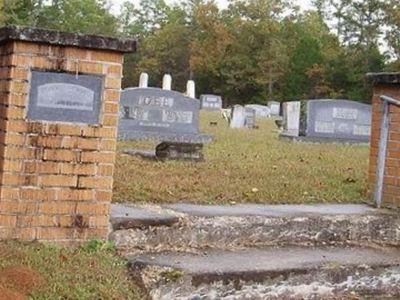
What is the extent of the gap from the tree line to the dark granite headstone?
105ft

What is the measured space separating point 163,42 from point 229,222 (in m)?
66.2

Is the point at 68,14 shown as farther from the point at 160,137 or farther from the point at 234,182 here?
the point at 234,182

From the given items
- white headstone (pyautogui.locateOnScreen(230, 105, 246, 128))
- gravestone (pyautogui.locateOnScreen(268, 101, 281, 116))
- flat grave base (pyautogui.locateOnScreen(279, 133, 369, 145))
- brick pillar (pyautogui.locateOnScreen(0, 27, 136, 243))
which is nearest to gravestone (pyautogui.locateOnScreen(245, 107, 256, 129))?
white headstone (pyautogui.locateOnScreen(230, 105, 246, 128))

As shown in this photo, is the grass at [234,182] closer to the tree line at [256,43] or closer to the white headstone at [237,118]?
the white headstone at [237,118]

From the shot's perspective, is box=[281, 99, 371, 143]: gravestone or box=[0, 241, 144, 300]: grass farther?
box=[281, 99, 371, 143]: gravestone

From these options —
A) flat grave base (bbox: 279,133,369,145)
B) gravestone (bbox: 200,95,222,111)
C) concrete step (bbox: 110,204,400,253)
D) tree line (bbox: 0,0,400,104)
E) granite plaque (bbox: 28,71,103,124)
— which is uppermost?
tree line (bbox: 0,0,400,104)

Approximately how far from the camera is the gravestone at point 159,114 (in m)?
15.6

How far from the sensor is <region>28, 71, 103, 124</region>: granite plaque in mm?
4160

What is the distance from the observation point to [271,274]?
13.8ft

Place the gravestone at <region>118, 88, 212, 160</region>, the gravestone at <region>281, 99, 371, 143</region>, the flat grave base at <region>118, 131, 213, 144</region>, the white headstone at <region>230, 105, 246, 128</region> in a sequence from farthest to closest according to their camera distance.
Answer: the white headstone at <region>230, 105, 246, 128</region>, the gravestone at <region>281, 99, 371, 143</region>, the gravestone at <region>118, 88, 212, 160</region>, the flat grave base at <region>118, 131, 213, 144</region>

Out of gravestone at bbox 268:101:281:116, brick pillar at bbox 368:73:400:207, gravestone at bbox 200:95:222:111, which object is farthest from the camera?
gravestone at bbox 268:101:281:116

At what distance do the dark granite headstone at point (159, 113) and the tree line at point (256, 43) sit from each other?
105ft

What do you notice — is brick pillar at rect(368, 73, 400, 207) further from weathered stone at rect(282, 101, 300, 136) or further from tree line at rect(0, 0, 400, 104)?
tree line at rect(0, 0, 400, 104)

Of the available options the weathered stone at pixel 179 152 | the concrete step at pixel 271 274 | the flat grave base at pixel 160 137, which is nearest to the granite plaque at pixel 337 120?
the flat grave base at pixel 160 137
